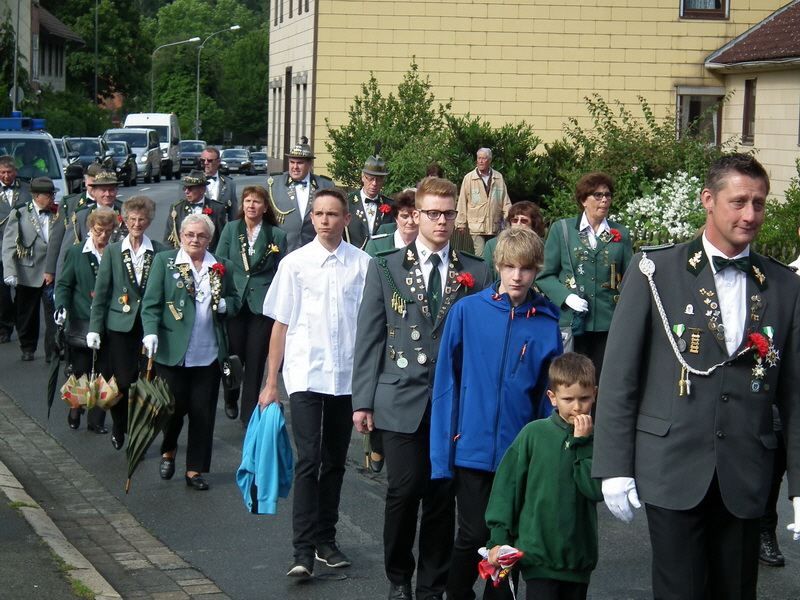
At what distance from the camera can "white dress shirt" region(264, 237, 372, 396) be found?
677cm

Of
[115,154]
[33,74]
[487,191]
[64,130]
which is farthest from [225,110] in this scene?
[487,191]

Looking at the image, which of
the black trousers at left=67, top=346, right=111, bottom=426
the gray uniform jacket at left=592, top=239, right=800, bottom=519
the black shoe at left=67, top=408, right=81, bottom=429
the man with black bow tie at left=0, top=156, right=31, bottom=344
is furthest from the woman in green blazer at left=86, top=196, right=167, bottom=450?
the gray uniform jacket at left=592, top=239, right=800, bottom=519

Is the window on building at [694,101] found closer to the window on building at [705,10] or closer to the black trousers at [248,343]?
the window on building at [705,10]

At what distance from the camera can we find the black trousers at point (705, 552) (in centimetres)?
451

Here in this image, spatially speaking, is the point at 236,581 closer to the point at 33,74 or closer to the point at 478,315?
the point at 478,315

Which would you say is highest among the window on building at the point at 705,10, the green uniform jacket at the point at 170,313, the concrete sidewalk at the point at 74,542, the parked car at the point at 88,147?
the window on building at the point at 705,10

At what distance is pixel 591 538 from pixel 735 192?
1.51 metres

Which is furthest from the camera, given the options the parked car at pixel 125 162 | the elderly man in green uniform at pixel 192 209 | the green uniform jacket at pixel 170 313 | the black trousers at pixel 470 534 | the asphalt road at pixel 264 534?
the parked car at pixel 125 162

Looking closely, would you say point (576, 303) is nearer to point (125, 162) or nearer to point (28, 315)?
point (28, 315)

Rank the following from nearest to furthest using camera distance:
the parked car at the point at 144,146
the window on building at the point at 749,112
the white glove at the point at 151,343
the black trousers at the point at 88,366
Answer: the white glove at the point at 151,343 < the black trousers at the point at 88,366 < the window on building at the point at 749,112 < the parked car at the point at 144,146

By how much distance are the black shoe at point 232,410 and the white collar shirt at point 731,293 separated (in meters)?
7.10

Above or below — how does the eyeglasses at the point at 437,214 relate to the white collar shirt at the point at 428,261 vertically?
above

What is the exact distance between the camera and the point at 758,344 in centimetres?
452

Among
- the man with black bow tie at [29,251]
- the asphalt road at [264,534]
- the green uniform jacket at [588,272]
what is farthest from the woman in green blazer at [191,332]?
the man with black bow tie at [29,251]
